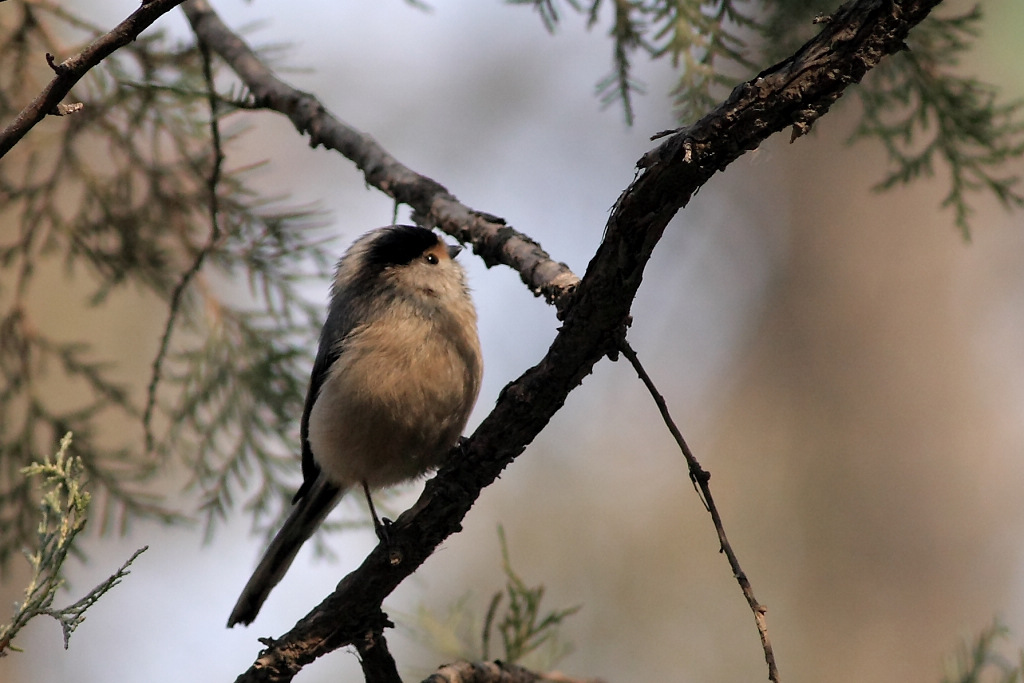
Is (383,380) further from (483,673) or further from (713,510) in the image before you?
(713,510)

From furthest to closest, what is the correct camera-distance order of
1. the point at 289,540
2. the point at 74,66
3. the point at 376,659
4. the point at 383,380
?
the point at 289,540 < the point at 383,380 < the point at 376,659 < the point at 74,66

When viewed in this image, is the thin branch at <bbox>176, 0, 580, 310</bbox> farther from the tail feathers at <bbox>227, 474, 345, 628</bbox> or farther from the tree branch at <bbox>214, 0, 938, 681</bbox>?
the tail feathers at <bbox>227, 474, 345, 628</bbox>

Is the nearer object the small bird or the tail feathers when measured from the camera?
the small bird

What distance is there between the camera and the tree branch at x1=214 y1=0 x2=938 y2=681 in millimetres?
2076

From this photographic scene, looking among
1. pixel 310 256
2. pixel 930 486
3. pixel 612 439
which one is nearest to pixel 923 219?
pixel 930 486

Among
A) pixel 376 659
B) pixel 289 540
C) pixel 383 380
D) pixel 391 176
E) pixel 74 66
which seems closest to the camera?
pixel 74 66

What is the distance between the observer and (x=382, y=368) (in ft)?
13.5

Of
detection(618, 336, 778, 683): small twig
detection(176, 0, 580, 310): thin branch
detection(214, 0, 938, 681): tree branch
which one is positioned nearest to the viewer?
detection(214, 0, 938, 681): tree branch

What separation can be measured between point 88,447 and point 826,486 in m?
6.73

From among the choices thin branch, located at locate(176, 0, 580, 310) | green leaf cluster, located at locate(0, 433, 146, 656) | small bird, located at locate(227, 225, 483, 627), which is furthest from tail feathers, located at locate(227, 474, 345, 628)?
green leaf cluster, located at locate(0, 433, 146, 656)

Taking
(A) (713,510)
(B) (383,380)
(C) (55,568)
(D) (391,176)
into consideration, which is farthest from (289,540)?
(A) (713,510)

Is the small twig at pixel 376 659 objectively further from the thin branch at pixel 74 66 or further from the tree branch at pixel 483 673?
the thin branch at pixel 74 66

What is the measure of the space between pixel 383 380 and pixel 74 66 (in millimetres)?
2082

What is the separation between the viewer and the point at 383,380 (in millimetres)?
4078
